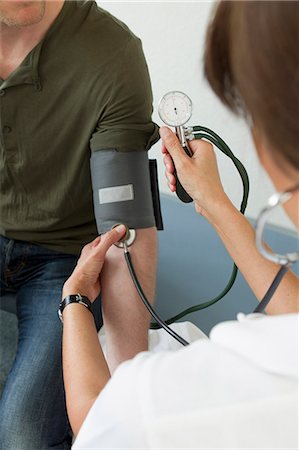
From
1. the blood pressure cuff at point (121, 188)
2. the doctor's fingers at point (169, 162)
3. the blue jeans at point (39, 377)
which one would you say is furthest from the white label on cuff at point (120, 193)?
the blue jeans at point (39, 377)

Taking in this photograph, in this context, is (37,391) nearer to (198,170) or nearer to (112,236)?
(112,236)

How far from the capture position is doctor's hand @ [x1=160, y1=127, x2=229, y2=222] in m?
1.31

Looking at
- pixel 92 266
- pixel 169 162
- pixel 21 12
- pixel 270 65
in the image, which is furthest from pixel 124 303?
pixel 270 65

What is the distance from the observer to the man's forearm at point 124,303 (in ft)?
5.06

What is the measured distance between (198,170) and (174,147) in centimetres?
6

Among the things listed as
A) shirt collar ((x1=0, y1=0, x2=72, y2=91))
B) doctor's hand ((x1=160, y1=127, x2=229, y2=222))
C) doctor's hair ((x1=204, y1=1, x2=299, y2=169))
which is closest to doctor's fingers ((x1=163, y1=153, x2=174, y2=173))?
doctor's hand ((x1=160, y1=127, x2=229, y2=222))

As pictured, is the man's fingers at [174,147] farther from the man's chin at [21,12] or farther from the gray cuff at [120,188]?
the man's chin at [21,12]

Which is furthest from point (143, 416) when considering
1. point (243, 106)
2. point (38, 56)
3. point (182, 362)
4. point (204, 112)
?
point (204, 112)

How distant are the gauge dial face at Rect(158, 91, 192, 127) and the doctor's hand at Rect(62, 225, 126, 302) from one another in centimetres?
27

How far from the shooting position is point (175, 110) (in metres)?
1.39

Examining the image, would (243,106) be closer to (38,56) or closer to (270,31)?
(270,31)

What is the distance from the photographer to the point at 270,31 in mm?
739

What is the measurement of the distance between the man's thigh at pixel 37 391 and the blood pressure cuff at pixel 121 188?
0.28 metres

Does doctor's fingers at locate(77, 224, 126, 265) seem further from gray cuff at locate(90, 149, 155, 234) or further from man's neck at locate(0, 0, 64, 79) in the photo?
man's neck at locate(0, 0, 64, 79)
